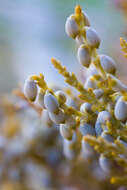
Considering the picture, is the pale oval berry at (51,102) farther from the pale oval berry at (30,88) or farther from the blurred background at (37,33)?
the blurred background at (37,33)

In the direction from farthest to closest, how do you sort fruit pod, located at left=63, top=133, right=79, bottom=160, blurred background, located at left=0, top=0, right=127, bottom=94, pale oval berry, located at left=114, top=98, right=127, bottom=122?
blurred background, located at left=0, top=0, right=127, bottom=94 → fruit pod, located at left=63, top=133, right=79, bottom=160 → pale oval berry, located at left=114, top=98, right=127, bottom=122

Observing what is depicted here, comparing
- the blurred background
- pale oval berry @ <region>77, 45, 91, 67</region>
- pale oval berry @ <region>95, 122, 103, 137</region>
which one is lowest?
pale oval berry @ <region>95, 122, 103, 137</region>

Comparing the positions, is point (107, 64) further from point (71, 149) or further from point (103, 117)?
point (71, 149)

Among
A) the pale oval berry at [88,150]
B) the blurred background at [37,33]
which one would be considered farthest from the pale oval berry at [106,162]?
the blurred background at [37,33]

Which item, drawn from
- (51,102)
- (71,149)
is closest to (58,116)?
(51,102)

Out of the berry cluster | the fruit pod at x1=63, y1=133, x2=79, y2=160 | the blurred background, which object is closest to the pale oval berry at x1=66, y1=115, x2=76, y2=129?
the berry cluster

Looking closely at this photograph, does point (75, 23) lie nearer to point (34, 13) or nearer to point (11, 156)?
point (11, 156)

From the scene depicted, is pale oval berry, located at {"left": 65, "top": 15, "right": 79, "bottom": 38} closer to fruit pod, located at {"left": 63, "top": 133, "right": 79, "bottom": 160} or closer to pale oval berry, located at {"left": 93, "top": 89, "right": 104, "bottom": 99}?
pale oval berry, located at {"left": 93, "top": 89, "right": 104, "bottom": 99}

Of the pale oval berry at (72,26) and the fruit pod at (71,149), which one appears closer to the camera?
the pale oval berry at (72,26)
